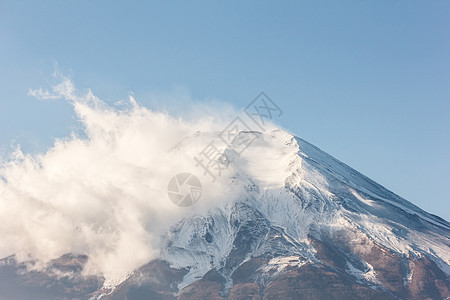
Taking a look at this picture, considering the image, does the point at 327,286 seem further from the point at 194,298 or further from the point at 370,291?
the point at 194,298

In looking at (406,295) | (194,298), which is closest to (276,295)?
(194,298)

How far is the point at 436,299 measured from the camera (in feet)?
648

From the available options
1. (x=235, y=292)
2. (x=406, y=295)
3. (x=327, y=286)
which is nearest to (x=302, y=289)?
(x=327, y=286)

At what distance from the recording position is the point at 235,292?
19950 centimetres

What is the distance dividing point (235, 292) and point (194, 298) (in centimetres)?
1600

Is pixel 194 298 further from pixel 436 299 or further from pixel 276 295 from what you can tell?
pixel 436 299

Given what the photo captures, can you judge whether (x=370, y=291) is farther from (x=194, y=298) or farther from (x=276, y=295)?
(x=194, y=298)

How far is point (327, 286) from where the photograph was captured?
19738cm

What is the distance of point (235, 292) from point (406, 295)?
217ft

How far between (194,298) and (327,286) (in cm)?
5130

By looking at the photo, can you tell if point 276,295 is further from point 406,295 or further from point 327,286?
point 406,295

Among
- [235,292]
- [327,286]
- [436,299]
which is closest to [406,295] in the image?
[436,299]

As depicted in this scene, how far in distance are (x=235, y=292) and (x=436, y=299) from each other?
7698 centimetres

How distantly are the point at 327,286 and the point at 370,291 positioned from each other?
53.8ft
